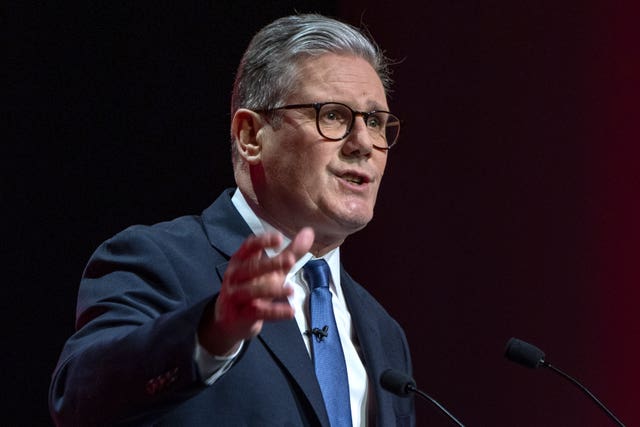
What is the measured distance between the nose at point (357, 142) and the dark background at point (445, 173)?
1.17m

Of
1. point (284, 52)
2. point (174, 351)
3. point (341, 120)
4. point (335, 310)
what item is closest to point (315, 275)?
point (335, 310)

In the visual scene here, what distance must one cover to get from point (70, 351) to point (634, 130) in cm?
204

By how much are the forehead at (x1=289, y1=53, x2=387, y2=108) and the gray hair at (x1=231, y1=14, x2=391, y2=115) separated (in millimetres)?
20

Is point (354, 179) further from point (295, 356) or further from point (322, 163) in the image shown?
point (295, 356)

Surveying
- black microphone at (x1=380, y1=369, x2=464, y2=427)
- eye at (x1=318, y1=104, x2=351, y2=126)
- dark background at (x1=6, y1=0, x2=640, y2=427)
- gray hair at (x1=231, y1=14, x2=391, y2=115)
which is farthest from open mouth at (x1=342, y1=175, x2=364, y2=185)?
dark background at (x1=6, y1=0, x2=640, y2=427)

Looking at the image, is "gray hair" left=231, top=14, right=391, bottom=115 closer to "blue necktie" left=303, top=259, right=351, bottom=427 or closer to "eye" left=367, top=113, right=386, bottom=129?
"eye" left=367, top=113, right=386, bottom=129

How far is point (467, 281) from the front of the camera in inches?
132

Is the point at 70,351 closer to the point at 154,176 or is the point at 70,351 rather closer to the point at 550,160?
the point at 154,176

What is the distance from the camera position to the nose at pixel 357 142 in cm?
219

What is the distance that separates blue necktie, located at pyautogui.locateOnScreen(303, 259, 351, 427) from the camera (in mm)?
1995

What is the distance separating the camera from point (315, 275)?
2174 mm

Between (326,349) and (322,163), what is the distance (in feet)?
1.40

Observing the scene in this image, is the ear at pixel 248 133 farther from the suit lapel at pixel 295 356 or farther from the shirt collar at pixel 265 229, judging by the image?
the suit lapel at pixel 295 356

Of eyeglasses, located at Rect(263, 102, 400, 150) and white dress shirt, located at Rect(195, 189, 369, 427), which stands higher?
eyeglasses, located at Rect(263, 102, 400, 150)
